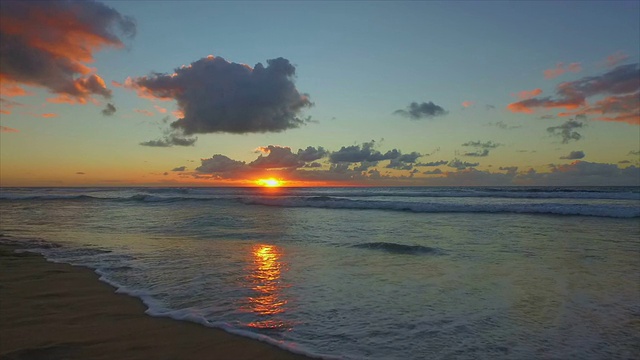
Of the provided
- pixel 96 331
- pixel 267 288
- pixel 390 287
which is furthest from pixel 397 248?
pixel 96 331

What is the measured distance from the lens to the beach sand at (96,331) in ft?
12.4

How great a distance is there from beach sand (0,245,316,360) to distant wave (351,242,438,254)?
6086 mm

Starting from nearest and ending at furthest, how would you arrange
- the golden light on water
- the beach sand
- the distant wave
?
the beach sand → the golden light on water → the distant wave

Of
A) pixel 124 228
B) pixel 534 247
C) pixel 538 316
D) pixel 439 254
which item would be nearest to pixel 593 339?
pixel 538 316

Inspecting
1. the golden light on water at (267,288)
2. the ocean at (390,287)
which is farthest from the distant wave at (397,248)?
the golden light on water at (267,288)

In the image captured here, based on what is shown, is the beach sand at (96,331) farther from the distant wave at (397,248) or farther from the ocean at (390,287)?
the distant wave at (397,248)

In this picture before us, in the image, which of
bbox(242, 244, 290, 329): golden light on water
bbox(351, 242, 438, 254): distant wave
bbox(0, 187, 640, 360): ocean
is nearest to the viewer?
bbox(0, 187, 640, 360): ocean

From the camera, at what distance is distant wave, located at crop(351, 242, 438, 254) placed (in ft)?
32.1

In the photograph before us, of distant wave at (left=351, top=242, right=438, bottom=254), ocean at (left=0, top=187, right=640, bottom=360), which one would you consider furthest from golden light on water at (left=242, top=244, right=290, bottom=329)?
distant wave at (left=351, top=242, right=438, bottom=254)

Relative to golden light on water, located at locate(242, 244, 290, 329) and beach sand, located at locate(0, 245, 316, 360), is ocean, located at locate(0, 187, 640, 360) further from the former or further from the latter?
beach sand, located at locate(0, 245, 316, 360)

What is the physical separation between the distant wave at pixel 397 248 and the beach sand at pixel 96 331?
6.09 m

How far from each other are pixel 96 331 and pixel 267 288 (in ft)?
8.20

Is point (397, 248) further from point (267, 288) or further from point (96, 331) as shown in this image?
point (96, 331)

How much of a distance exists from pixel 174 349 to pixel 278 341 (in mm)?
998
